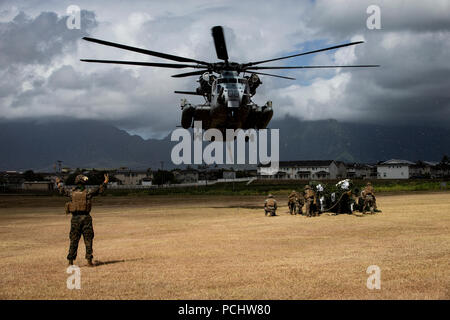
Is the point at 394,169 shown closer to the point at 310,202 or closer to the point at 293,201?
the point at 293,201

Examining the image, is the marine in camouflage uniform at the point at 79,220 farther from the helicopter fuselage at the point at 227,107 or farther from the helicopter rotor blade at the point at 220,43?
the helicopter fuselage at the point at 227,107

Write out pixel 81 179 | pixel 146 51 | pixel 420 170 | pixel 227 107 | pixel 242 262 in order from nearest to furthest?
pixel 242 262
pixel 81 179
pixel 146 51
pixel 227 107
pixel 420 170

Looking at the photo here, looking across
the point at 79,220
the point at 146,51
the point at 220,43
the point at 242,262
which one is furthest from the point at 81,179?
the point at 220,43

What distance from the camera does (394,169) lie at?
570 ft

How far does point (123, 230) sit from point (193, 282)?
36.9 ft

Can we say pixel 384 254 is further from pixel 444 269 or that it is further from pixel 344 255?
pixel 444 269

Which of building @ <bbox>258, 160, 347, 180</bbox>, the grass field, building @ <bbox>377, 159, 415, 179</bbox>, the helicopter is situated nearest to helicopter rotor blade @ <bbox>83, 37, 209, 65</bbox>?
the helicopter

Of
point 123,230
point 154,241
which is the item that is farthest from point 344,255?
point 123,230

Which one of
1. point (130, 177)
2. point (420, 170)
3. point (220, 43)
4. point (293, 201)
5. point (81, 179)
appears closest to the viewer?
point (81, 179)

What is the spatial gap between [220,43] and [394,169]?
545ft

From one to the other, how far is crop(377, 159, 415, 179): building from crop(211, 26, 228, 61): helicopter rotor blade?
162 m

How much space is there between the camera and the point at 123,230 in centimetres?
1905

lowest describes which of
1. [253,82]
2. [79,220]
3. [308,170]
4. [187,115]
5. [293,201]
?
[293,201]

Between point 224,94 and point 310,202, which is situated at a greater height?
point 224,94
